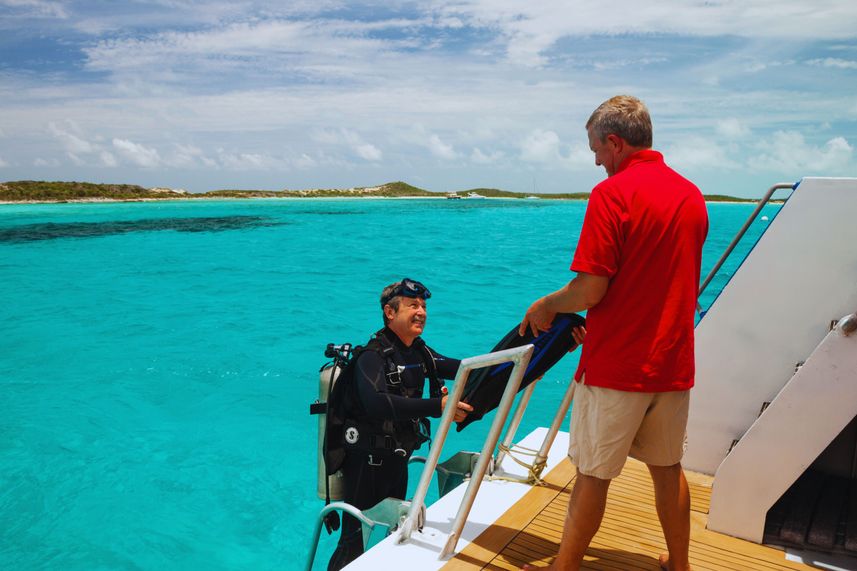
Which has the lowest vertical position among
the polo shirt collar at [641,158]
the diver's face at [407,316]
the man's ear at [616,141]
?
the diver's face at [407,316]

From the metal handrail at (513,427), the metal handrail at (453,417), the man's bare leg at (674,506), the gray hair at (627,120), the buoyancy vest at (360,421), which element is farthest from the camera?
the metal handrail at (513,427)

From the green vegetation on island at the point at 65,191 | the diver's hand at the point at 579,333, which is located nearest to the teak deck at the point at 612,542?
→ the diver's hand at the point at 579,333

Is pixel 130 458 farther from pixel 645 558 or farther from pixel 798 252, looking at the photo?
pixel 798 252

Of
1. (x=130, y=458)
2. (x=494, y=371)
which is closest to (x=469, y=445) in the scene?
(x=130, y=458)

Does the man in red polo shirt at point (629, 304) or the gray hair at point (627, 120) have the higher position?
the gray hair at point (627, 120)

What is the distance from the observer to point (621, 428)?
2219 mm

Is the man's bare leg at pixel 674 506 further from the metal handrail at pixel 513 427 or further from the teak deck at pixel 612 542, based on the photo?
the metal handrail at pixel 513 427

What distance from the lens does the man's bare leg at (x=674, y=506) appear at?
2.42 metres

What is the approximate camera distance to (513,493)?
3496mm

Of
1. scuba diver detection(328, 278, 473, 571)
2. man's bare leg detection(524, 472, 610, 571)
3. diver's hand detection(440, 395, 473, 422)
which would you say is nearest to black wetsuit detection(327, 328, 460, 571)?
scuba diver detection(328, 278, 473, 571)

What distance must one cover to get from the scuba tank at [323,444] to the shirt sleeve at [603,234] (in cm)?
155

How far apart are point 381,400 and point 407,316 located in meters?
0.46

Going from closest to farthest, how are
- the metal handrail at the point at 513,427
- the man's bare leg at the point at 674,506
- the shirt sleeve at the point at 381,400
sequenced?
the man's bare leg at the point at 674,506 → the shirt sleeve at the point at 381,400 → the metal handrail at the point at 513,427

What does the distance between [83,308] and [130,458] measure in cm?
1359
